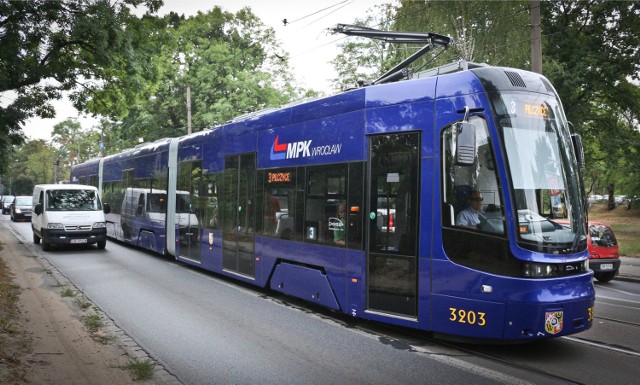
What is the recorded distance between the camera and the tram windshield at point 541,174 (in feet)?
18.9

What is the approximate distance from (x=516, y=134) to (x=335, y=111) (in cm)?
294

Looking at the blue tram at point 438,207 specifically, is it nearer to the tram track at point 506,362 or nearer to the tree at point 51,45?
the tram track at point 506,362

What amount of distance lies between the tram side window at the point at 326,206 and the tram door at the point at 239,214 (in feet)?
6.37

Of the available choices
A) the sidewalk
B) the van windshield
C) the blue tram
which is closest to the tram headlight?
the blue tram

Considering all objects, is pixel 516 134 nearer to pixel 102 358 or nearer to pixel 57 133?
pixel 102 358

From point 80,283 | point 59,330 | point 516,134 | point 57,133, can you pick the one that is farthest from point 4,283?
point 57,133

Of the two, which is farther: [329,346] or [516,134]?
[329,346]

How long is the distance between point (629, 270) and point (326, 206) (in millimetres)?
12778

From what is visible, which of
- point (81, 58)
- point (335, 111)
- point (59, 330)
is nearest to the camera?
point (59, 330)

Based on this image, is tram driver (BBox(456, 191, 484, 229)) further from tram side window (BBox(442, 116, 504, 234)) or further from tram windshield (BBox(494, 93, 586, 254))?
tram windshield (BBox(494, 93, 586, 254))

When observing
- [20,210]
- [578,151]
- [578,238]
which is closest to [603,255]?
[578,151]

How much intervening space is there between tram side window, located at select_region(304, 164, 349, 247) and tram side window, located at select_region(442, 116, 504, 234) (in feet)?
5.84

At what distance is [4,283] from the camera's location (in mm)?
9781

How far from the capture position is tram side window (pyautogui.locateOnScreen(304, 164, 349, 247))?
7582 mm
